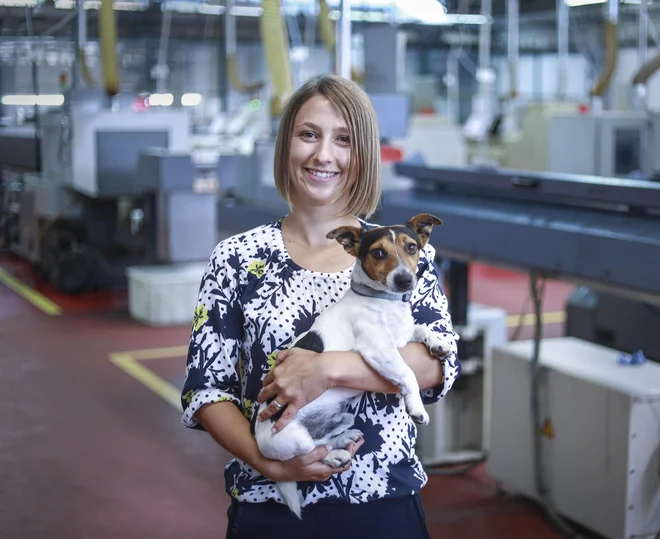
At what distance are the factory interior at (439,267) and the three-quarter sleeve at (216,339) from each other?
150 cm

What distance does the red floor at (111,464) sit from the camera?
358 cm

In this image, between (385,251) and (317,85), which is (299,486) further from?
(317,85)

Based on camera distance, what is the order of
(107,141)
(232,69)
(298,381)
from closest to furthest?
(298,381) → (107,141) → (232,69)

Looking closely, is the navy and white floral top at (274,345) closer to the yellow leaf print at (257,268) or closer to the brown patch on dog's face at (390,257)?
the yellow leaf print at (257,268)

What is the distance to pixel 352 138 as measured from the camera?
1.53 metres

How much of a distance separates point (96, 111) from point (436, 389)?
6305 mm

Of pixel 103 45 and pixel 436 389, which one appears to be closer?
pixel 436 389

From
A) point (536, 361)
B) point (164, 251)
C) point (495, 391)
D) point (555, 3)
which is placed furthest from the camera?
point (555, 3)

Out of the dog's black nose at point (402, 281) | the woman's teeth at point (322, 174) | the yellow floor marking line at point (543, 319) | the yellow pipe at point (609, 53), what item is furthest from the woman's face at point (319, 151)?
the yellow floor marking line at point (543, 319)

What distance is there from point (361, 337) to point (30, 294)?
7.23 meters

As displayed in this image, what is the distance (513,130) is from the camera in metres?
13.7

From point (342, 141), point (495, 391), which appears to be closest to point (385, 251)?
point (342, 141)

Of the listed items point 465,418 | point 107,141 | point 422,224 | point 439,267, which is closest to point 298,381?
point 422,224

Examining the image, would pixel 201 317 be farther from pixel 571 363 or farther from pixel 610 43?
pixel 610 43
